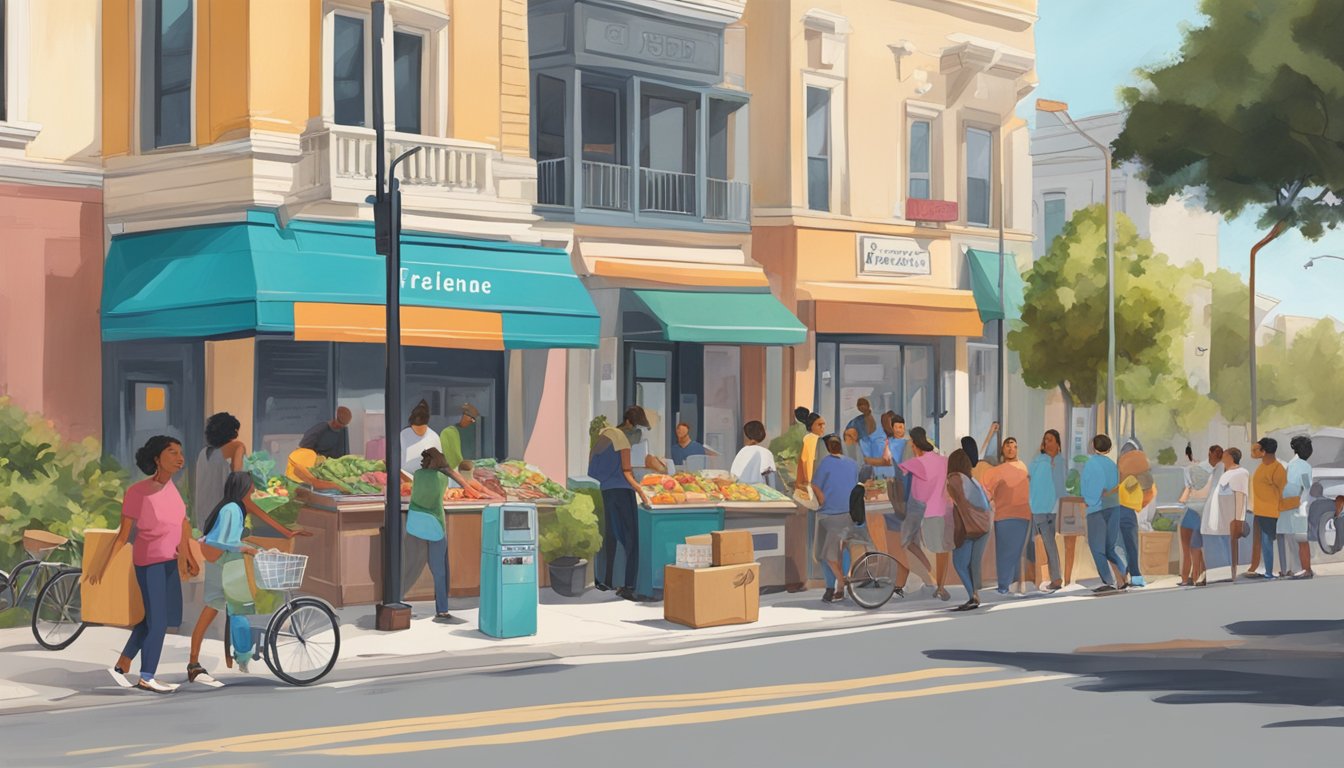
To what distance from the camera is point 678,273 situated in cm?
2788

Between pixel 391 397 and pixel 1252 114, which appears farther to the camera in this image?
pixel 1252 114

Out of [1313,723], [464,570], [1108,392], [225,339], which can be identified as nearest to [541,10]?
[225,339]

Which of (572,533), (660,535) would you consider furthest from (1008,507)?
(572,533)

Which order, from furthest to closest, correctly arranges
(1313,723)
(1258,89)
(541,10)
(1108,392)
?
1. (1108,392)
2. (541,10)
3. (1258,89)
4. (1313,723)

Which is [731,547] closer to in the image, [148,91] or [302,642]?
[302,642]

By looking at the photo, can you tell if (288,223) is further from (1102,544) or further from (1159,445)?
(1159,445)

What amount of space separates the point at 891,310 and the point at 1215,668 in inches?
699

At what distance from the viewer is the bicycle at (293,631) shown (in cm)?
1288

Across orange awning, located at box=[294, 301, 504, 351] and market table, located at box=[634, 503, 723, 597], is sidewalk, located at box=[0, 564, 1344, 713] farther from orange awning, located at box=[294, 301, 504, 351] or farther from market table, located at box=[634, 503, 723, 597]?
orange awning, located at box=[294, 301, 504, 351]

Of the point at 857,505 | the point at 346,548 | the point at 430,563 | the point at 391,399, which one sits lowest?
the point at 430,563

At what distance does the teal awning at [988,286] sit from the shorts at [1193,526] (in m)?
11.7

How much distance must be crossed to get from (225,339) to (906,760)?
1435cm

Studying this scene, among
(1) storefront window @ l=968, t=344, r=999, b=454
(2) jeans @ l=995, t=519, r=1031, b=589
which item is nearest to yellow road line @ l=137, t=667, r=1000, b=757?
(2) jeans @ l=995, t=519, r=1031, b=589

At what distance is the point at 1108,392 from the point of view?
118ft
